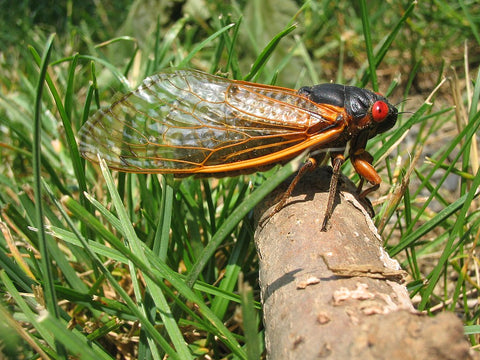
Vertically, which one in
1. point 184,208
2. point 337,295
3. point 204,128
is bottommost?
point 184,208

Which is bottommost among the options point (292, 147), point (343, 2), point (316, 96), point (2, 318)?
point (2, 318)

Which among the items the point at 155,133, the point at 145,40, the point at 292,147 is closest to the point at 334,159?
the point at 292,147

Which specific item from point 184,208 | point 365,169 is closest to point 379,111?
point 365,169

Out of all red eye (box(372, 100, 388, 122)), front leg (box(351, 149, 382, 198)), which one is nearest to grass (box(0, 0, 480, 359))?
front leg (box(351, 149, 382, 198))

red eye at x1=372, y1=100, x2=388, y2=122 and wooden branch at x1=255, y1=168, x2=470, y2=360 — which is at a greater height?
red eye at x1=372, y1=100, x2=388, y2=122

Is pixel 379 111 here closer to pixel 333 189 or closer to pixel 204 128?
pixel 333 189

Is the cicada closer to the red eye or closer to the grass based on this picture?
the red eye

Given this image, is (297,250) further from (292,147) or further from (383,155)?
(383,155)
